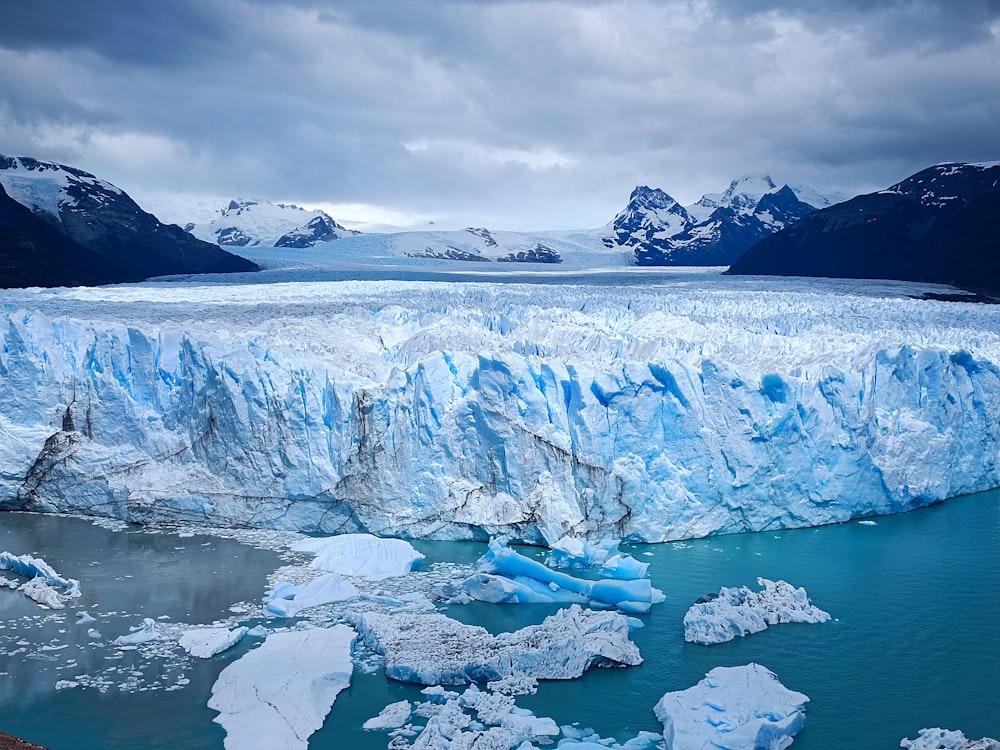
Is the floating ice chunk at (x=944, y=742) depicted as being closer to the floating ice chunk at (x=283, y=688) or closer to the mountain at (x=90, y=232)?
the floating ice chunk at (x=283, y=688)

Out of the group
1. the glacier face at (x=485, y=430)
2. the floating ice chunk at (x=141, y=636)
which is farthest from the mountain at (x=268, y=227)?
the floating ice chunk at (x=141, y=636)

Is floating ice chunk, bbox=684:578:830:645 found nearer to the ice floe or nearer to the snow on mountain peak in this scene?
the ice floe

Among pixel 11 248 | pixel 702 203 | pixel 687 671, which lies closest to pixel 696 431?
pixel 687 671

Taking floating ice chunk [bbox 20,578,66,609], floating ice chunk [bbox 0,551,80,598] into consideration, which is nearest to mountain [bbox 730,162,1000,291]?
floating ice chunk [bbox 0,551,80,598]

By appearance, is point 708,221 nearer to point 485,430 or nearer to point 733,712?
point 485,430

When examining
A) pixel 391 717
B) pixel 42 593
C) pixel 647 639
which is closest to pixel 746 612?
pixel 647 639

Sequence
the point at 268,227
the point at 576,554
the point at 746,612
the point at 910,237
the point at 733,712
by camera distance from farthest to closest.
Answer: the point at 268,227 < the point at 910,237 < the point at 576,554 < the point at 746,612 < the point at 733,712

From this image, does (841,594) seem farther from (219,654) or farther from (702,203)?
(702,203)
